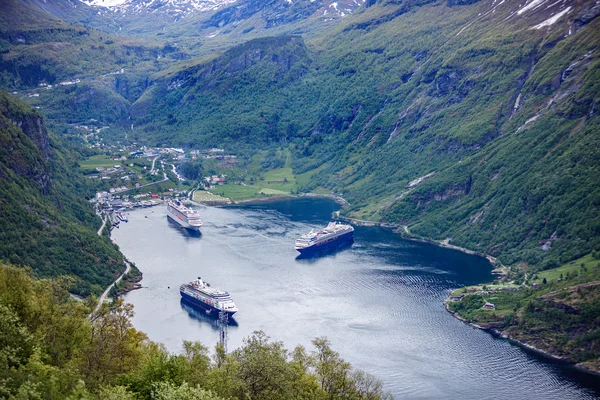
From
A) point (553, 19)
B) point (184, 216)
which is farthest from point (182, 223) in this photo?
point (553, 19)

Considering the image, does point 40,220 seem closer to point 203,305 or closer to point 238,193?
point 203,305

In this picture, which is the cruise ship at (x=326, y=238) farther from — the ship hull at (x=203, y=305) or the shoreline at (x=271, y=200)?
the ship hull at (x=203, y=305)

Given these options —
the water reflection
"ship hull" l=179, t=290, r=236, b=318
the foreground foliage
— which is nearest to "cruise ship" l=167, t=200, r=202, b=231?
"ship hull" l=179, t=290, r=236, b=318

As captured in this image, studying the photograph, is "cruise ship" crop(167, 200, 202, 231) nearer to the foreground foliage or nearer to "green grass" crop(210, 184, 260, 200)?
"green grass" crop(210, 184, 260, 200)

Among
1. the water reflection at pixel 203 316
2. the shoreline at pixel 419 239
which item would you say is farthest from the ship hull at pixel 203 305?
the shoreline at pixel 419 239

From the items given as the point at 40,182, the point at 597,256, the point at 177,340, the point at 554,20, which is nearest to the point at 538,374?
the point at 597,256

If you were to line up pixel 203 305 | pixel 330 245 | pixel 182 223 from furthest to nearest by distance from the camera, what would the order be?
pixel 182 223, pixel 330 245, pixel 203 305
